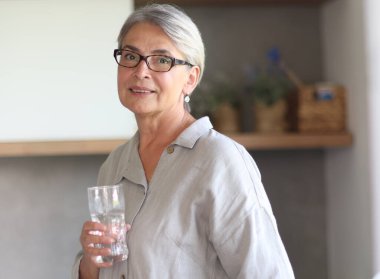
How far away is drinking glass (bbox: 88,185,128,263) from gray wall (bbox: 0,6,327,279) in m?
1.49

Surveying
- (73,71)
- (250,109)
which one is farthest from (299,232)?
(73,71)

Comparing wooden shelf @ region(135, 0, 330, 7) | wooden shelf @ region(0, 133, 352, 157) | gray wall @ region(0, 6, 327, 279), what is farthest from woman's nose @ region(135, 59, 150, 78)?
gray wall @ region(0, 6, 327, 279)

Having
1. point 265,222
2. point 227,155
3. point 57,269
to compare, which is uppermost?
point 227,155

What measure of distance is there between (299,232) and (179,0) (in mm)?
1069

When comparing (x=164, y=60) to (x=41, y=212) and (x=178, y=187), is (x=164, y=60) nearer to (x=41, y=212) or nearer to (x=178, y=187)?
(x=178, y=187)

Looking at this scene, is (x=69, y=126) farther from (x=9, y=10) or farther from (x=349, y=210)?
(x=349, y=210)

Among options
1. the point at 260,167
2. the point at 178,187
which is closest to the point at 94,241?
the point at 178,187

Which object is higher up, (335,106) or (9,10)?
(9,10)

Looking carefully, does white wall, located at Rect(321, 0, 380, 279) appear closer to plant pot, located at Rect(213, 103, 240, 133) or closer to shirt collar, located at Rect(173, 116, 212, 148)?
plant pot, located at Rect(213, 103, 240, 133)

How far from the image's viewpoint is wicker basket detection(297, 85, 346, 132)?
2766mm

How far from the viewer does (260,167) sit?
120 inches

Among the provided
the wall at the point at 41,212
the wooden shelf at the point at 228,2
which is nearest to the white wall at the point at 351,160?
the wooden shelf at the point at 228,2

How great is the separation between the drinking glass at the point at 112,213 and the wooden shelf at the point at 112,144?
1.17 metres

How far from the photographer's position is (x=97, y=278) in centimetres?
157
